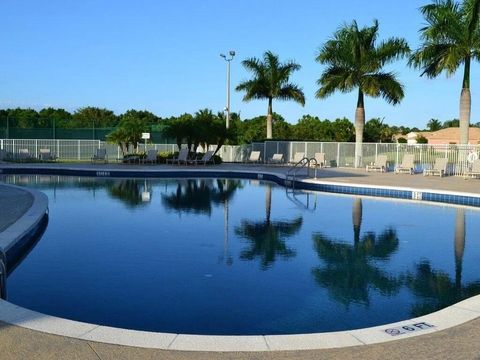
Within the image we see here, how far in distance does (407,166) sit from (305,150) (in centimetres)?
675

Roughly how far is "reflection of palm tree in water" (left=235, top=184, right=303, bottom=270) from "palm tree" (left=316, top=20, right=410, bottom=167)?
15.9 m

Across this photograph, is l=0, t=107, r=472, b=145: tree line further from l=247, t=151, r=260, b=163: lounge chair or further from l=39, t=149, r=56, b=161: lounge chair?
l=39, t=149, r=56, b=161: lounge chair

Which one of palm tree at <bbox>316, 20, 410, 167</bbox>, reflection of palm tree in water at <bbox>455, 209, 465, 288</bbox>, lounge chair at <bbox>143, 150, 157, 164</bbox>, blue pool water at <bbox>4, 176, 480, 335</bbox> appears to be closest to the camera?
blue pool water at <bbox>4, 176, 480, 335</bbox>

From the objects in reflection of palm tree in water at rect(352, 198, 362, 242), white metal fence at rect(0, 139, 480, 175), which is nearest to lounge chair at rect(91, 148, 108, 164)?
white metal fence at rect(0, 139, 480, 175)

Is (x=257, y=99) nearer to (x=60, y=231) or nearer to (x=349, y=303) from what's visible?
(x=60, y=231)

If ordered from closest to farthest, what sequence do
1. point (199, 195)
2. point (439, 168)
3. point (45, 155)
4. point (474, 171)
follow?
point (199, 195), point (474, 171), point (439, 168), point (45, 155)

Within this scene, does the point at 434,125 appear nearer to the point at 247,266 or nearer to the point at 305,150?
the point at 305,150

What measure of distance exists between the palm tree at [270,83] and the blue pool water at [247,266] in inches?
782

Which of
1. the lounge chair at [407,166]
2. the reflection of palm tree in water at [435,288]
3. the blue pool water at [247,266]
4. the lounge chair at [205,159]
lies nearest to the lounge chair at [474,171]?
the lounge chair at [407,166]

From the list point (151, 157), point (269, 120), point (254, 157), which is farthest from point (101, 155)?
point (269, 120)

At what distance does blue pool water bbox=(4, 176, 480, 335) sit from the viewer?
5477 mm

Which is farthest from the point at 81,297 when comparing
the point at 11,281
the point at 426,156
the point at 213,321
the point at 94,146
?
the point at 94,146

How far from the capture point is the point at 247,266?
7344 millimetres

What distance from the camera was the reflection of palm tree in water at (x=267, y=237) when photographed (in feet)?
26.2
